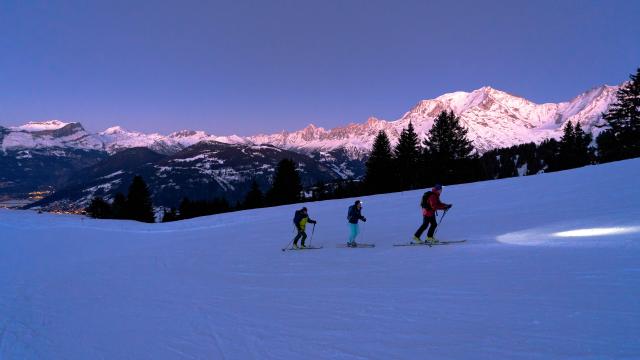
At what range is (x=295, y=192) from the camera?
64062mm

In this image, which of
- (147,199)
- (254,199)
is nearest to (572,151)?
(254,199)

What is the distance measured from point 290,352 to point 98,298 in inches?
268

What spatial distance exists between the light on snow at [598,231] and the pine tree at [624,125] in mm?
42904

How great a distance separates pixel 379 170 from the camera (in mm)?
57125

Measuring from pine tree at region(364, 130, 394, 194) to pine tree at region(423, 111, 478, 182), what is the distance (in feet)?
17.7

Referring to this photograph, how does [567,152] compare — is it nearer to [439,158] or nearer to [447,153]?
[447,153]

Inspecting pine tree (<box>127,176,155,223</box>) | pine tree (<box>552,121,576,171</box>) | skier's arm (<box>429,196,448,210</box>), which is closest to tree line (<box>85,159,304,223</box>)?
pine tree (<box>127,176,155,223</box>)

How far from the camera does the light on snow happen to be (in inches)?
454

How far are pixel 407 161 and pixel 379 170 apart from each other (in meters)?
4.90

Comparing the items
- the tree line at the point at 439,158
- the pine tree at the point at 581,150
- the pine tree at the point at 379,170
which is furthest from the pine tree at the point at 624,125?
the pine tree at the point at 379,170

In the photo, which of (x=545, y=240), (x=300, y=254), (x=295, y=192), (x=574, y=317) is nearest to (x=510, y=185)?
(x=545, y=240)

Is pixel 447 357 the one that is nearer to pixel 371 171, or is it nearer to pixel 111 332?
pixel 111 332

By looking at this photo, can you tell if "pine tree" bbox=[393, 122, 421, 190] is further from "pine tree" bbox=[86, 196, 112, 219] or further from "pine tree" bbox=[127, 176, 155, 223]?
"pine tree" bbox=[86, 196, 112, 219]

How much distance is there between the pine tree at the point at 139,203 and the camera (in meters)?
61.8
